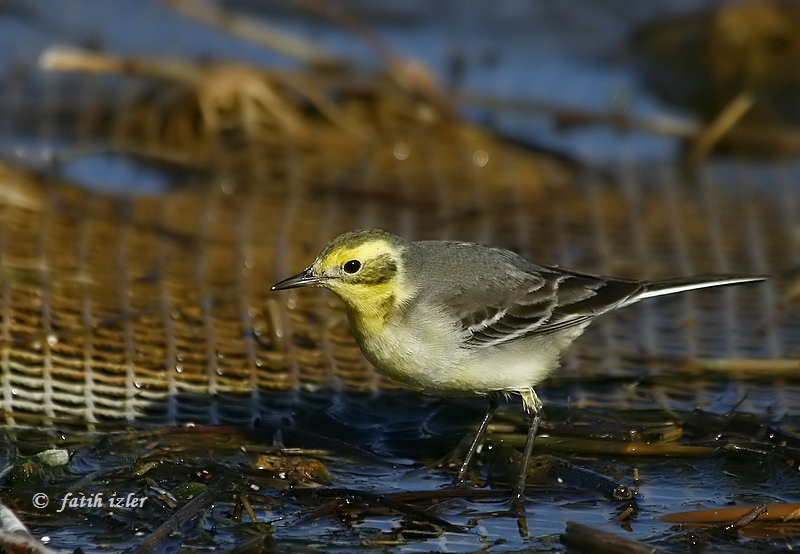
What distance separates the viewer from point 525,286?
23.8ft

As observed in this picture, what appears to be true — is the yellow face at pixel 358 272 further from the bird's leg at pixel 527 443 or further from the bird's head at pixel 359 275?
the bird's leg at pixel 527 443

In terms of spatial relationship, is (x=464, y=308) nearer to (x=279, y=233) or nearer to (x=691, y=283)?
(x=691, y=283)

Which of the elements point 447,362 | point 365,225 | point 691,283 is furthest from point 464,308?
point 365,225

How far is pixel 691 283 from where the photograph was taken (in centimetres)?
717

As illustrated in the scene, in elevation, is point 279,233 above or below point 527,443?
above

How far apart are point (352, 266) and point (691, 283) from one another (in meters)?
2.03

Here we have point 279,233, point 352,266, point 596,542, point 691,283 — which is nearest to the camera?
point 596,542

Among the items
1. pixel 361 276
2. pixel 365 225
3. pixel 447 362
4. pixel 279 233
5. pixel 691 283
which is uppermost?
pixel 365 225

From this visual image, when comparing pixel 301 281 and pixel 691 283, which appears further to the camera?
pixel 691 283

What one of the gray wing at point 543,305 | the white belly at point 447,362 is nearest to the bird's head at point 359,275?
the white belly at point 447,362

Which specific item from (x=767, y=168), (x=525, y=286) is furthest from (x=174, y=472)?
(x=767, y=168)

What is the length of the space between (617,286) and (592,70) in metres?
6.98

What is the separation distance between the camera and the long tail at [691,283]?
715cm

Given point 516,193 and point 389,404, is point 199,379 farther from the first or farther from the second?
point 516,193
